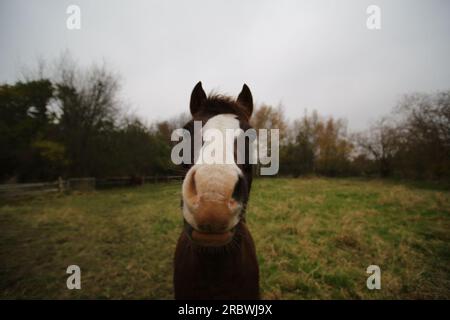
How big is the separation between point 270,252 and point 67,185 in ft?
70.5

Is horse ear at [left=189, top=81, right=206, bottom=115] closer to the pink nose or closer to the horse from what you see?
the horse

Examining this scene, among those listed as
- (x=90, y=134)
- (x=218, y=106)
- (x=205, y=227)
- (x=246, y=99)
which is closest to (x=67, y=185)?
(x=90, y=134)

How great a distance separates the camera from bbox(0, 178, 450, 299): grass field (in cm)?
420

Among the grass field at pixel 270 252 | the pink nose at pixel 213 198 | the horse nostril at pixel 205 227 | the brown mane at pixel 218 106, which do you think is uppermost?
the brown mane at pixel 218 106

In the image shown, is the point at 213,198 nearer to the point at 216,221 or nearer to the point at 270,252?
the point at 216,221

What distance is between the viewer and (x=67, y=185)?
19.9 m

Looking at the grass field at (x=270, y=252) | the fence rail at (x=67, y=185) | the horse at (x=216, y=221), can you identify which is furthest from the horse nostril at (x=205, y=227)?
the fence rail at (x=67, y=185)

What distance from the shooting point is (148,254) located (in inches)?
233

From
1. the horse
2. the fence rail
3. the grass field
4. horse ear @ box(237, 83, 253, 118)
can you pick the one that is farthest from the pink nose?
the fence rail

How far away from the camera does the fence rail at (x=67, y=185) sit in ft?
48.2

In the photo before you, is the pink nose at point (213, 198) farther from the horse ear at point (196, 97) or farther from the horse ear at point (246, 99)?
the horse ear at point (246, 99)

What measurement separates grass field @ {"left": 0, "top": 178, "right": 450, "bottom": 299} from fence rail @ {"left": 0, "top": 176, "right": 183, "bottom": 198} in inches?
157

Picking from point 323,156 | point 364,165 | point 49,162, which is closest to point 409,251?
point 49,162

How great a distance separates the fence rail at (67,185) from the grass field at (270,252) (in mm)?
3975
